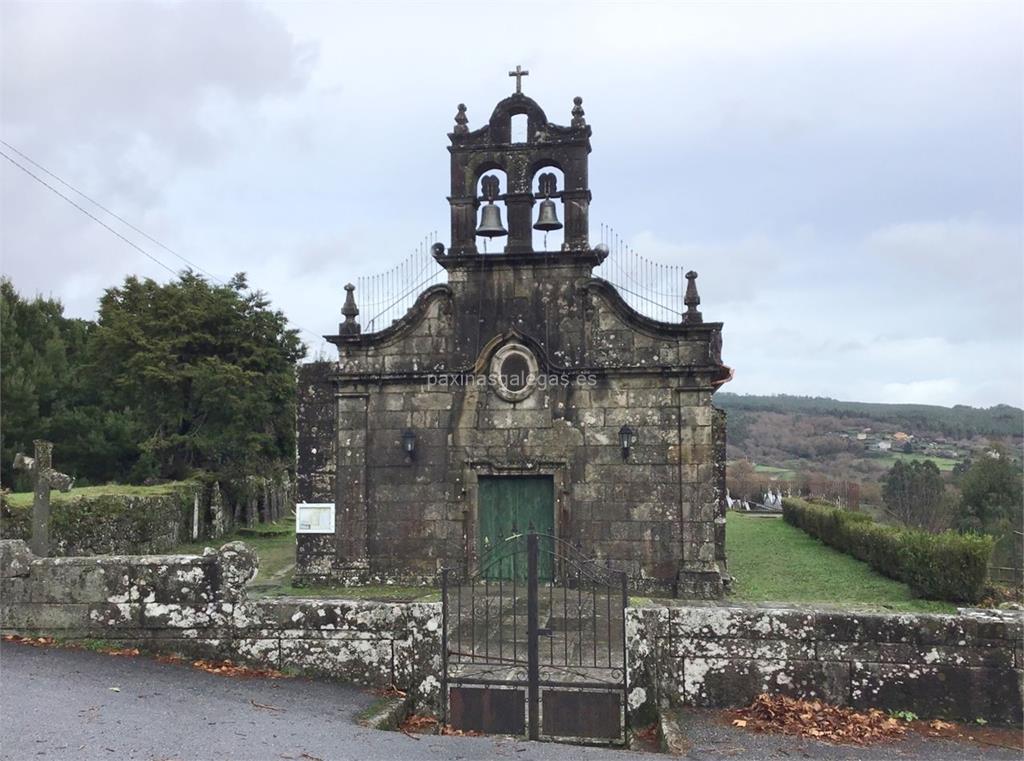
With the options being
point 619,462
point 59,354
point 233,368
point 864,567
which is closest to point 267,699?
point 619,462

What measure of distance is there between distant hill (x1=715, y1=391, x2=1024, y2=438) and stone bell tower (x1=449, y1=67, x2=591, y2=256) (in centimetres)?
7973

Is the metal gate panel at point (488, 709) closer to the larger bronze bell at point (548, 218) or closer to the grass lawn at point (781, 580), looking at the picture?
the grass lawn at point (781, 580)

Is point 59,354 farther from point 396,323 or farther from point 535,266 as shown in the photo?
point 535,266

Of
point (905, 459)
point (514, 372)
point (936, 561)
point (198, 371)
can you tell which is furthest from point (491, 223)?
point (905, 459)

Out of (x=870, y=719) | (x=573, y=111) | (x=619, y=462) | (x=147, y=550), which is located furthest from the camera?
(x=147, y=550)

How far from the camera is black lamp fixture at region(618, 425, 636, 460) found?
14.4m

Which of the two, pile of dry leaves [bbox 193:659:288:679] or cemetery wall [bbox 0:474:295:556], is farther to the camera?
cemetery wall [bbox 0:474:295:556]

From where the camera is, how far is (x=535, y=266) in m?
15.1

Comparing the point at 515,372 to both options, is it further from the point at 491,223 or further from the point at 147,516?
the point at 147,516

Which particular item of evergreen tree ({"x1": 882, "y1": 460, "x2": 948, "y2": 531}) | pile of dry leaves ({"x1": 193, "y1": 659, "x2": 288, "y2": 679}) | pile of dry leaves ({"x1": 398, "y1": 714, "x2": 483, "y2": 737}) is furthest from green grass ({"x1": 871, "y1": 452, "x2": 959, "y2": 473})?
pile of dry leaves ({"x1": 193, "y1": 659, "x2": 288, "y2": 679})

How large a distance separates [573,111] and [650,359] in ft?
16.9

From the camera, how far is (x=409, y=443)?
49.4 feet

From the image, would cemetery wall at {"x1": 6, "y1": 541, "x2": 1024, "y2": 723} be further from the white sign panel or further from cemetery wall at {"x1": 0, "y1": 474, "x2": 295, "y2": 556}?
cemetery wall at {"x1": 0, "y1": 474, "x2": 295, "y2": 556}

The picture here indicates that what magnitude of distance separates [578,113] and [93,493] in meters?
13.4
